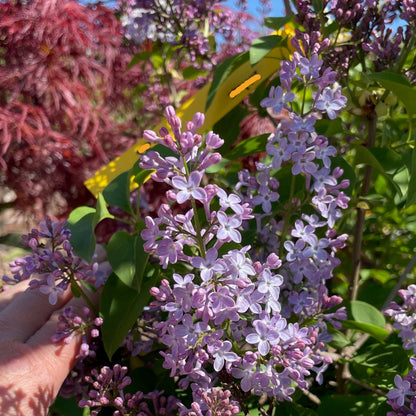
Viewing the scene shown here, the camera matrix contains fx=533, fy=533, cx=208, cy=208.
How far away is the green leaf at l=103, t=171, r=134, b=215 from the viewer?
639 mm

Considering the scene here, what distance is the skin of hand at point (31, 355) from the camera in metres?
0.58

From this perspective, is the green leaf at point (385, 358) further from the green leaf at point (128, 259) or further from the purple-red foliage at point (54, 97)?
the purple-red foliage at point (54, 97)

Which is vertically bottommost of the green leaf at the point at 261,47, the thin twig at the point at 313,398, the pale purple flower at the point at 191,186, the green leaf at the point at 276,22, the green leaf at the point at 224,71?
the thin twig at the point at 313,398

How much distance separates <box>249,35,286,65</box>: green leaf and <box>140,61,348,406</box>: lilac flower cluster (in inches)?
2.1

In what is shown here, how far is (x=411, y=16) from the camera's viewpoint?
629mm

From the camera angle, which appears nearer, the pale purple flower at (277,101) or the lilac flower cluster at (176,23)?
the pale purple flower at (277,101)

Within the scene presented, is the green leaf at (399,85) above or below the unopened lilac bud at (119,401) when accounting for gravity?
above

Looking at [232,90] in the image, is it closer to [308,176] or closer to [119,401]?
[308,176]

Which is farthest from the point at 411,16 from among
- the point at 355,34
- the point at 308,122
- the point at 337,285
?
the point at 337,285

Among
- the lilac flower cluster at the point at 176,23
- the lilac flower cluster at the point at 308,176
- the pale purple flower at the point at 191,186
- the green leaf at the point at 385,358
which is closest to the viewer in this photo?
the pale purple flower at the point at 191,186

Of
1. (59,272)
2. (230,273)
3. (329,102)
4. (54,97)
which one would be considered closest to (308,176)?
(329,102)

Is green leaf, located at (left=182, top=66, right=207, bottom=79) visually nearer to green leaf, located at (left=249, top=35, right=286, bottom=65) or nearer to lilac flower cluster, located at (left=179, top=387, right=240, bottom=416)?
green leaf, located at (left=249, top=35, right=286, bottom=65)

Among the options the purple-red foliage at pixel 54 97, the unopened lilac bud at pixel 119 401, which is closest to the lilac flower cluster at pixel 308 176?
the unopened lilac bud at pixel 119 401

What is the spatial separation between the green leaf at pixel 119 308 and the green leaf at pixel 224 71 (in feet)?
0.77
